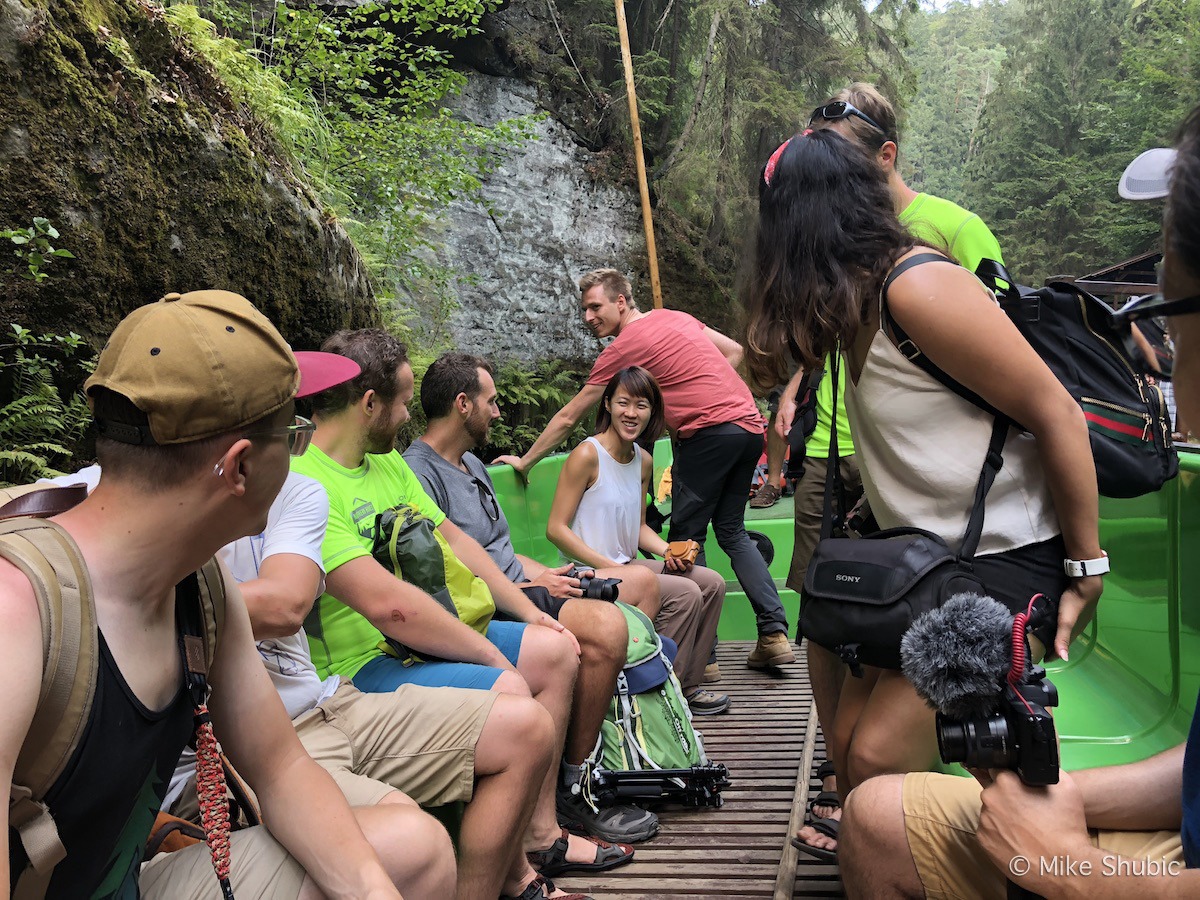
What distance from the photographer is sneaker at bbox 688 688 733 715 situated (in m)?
4.81

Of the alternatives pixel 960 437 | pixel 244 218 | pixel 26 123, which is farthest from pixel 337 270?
pixel 960 437

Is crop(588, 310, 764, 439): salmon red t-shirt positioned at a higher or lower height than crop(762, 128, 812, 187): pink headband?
lower

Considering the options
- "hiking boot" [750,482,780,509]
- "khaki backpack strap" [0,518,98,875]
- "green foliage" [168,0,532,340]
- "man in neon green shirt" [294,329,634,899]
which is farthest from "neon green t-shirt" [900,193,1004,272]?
"hiking boot" [750,482,780,509]

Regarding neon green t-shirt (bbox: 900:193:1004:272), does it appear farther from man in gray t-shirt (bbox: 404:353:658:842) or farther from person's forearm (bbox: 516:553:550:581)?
person's forearm (bbox: 516:553:550:581)

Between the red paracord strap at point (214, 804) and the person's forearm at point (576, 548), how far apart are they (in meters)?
3.13

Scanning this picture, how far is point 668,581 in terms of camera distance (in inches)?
191

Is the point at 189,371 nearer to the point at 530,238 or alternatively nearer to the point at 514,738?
the point at 514,738

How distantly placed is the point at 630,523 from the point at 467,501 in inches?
47.2

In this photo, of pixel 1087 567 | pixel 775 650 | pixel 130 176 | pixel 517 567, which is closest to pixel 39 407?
pixel 130 176

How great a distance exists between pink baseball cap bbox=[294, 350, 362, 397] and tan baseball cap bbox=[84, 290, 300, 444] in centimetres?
119

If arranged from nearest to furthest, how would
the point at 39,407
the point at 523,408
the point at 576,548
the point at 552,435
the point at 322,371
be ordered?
the point at 322,371 < the point at 39,407 < the point at 576,548 < the point at 552,435 < the point at 523,408

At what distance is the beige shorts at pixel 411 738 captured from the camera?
2.47 m

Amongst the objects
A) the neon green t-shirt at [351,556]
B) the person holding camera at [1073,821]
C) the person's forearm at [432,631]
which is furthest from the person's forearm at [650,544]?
the person holding camera at [1073,821]

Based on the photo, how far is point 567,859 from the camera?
3.07 meters
